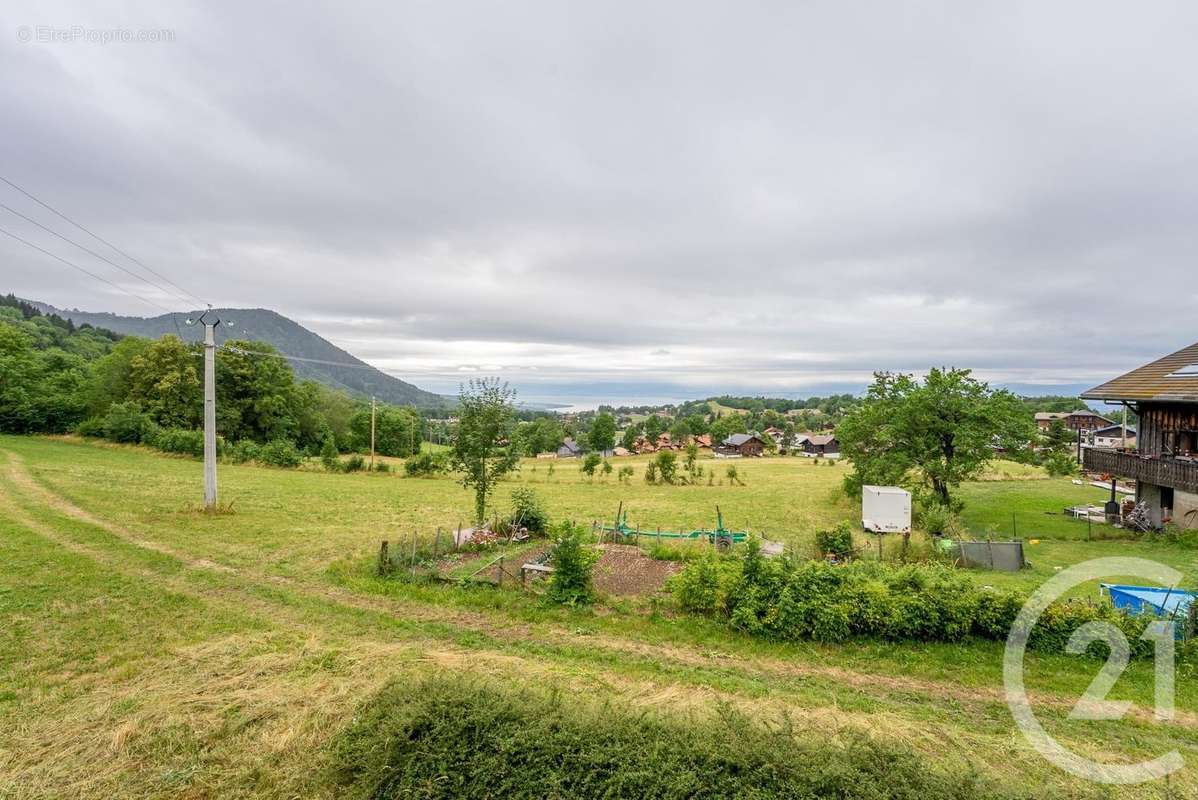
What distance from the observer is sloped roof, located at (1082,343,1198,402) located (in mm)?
18391

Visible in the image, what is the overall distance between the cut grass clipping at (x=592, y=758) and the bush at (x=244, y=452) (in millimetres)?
41587

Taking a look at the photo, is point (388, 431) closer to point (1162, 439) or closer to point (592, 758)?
point (592, 758)

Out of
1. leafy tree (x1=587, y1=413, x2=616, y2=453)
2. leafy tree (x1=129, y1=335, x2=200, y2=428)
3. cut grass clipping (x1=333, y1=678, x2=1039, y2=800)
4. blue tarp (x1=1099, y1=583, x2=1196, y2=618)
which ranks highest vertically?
leafy tree (x1=129, y1=335, x2=200, y2=428)

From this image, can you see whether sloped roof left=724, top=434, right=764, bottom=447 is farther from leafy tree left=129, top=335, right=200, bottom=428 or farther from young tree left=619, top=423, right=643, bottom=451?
leafy tree left=129, top=335, right=200, bottom=428

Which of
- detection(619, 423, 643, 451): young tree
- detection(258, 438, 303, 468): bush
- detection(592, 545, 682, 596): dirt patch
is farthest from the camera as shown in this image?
detection(619, 423, 643, 451): young tree

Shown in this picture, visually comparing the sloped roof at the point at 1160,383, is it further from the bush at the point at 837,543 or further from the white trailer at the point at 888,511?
the bush at the point at 837,543

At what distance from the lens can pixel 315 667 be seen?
24.5 feet

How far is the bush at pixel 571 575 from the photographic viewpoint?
10.6m

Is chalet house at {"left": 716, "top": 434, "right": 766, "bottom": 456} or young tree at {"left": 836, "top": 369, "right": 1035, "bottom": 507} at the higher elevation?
young tree at {"left": 836, "top": 369, "right": 1035, "bottom": 507}

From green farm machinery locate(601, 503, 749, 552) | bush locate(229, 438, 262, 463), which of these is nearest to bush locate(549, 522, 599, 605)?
green farm machinery locate(601, 503, 749, 552)

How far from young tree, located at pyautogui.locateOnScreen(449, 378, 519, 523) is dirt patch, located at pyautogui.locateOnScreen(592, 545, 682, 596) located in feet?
14.6

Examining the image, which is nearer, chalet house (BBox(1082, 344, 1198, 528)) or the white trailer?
chalet house (BBox(1082, 344, 1198, 528))

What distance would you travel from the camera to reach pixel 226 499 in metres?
22.4

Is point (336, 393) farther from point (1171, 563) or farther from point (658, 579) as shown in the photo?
point (1171, 563)
